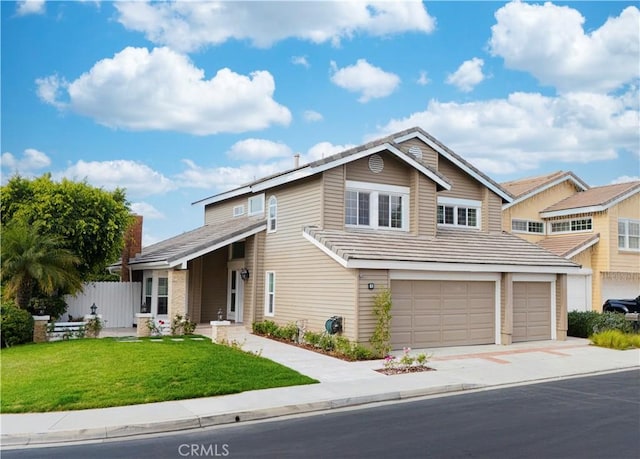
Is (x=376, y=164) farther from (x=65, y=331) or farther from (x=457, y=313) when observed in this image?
(x=65, y=331)

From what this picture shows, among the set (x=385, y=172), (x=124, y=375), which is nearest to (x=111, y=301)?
(x=124, y=375)

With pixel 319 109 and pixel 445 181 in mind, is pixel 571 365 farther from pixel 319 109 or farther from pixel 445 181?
pixel 319 109

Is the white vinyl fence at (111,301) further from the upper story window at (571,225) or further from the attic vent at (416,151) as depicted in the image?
the upper story window at (571,225)

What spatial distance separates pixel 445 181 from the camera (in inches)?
771

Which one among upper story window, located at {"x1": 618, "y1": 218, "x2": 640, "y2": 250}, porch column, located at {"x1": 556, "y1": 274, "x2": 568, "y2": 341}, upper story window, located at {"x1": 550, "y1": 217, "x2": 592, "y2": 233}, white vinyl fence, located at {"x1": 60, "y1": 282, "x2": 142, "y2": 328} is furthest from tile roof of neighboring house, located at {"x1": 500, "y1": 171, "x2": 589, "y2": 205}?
white vinyl fence, located at {"x1": 60, "y1": 282, "x2": 142, "y2": 328}

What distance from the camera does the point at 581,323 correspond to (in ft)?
71.1

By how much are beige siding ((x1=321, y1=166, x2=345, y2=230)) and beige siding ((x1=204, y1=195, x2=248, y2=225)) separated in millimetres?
7401

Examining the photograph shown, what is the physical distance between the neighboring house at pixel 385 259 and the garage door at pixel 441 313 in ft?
0.11

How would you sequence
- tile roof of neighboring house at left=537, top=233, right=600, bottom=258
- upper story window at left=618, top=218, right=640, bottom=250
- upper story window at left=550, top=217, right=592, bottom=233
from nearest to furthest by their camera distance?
tile roof of neighboring house at left=537, top=233, right=600, bottom=258 < upper story window at left=618, top=218, right=640, bottom=250 < upper story window at left=550, top=217, right=592, bottom=233

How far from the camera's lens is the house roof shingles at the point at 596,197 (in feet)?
94.2

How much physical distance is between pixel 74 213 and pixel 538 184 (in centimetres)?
2366

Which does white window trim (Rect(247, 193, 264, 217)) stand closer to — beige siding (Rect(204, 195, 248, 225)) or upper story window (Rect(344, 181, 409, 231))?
beige siding (Rect(204, 195, 248, 225))

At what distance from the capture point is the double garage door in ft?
55.1

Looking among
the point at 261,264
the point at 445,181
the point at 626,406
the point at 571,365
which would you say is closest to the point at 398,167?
the point at 445,181
